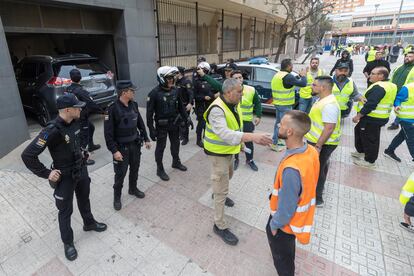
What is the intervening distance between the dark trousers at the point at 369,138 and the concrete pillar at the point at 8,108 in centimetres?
672

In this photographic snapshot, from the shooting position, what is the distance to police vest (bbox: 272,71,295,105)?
4.76 metres

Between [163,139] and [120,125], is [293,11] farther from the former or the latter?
[120,125]

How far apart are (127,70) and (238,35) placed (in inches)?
462

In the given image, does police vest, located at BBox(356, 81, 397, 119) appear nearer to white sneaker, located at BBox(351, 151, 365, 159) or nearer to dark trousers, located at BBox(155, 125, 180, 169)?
white sneaker, located at BBox(351, 151, 365, 159)

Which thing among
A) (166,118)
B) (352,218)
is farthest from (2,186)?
(352,218)

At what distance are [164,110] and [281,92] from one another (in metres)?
2.48

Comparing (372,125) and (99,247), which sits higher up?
(372,125)

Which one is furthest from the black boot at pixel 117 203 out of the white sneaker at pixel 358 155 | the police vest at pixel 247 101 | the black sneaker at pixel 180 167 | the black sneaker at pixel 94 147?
the white sneaker at pixel 358 155

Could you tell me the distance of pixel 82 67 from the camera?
574 centimetres

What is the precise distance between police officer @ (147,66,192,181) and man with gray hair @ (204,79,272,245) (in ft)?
4.50

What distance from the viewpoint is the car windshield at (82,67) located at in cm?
535

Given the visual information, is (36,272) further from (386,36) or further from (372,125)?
(386,36)

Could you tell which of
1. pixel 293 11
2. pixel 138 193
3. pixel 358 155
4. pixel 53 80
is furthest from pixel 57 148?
pixel 293 11

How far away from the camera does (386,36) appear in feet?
203
